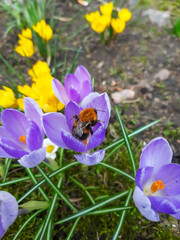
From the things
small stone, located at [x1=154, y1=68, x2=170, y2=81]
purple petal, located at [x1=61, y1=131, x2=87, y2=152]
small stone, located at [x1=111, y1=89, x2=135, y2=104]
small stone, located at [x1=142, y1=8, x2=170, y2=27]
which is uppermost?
purple petal, located at [x1=61, y1=131, x2=87, y2=152]

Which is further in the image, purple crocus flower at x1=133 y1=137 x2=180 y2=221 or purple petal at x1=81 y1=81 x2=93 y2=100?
purple petal at x1=81 y1=81 x2=93 y2=100

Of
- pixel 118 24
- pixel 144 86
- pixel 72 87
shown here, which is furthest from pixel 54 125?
pixel 118 24

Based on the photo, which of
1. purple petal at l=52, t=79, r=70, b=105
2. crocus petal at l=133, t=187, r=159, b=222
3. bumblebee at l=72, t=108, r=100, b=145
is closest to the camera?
crocus petal at l=133, t=187, r=159, b=222

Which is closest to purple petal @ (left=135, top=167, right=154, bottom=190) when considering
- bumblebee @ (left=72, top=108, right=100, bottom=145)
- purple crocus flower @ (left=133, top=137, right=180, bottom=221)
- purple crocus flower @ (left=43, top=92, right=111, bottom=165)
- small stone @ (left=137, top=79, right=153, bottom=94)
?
purple crocus flower @ (left=133, top=137, right=180, bottom=221)

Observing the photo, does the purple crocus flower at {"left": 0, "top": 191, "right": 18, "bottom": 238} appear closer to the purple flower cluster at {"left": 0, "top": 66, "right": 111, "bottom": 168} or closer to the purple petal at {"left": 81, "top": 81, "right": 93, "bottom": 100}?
the purple flower cluster at {"left": 0, "top": 66, "right": 111, "bottom": 168}

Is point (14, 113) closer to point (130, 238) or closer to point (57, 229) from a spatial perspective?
point (57, 229)

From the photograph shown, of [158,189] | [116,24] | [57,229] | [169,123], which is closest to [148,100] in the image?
[169,123]
